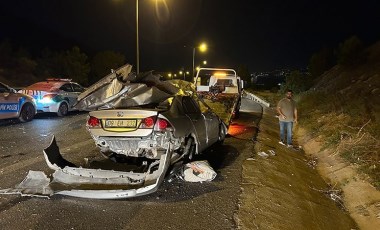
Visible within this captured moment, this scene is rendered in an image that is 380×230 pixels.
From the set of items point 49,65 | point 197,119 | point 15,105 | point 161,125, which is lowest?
point 15,105

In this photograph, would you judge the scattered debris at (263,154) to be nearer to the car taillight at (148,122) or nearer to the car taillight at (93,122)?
the car taillight at (148,122)

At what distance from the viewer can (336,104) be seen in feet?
57.2

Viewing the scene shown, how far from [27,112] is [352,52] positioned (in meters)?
45.6

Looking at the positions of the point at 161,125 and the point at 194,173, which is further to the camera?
the point at 194,173

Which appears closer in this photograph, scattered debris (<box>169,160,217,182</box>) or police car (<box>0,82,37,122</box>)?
scattered debris (<box>169,160,217,182</box>)

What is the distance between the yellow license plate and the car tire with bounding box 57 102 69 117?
32.3ft

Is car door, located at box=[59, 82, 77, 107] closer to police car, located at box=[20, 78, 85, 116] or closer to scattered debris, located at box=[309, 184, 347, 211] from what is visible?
police car, located at box=[20, 78, 85, 116]

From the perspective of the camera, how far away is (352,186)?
790 cm

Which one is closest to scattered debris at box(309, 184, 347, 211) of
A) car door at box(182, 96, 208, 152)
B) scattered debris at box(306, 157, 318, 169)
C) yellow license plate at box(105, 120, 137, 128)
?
scattered debris at box(306, 157, 318, 169)

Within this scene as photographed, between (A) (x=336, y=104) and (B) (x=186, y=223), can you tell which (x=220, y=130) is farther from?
(A) (x=336, y=104)

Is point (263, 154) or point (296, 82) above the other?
point (296, 82)

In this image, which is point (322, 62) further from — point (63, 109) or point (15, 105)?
point (15, 105)

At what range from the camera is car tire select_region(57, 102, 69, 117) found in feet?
50.1

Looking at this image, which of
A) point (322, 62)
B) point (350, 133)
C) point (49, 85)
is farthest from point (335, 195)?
point (322, 62)
